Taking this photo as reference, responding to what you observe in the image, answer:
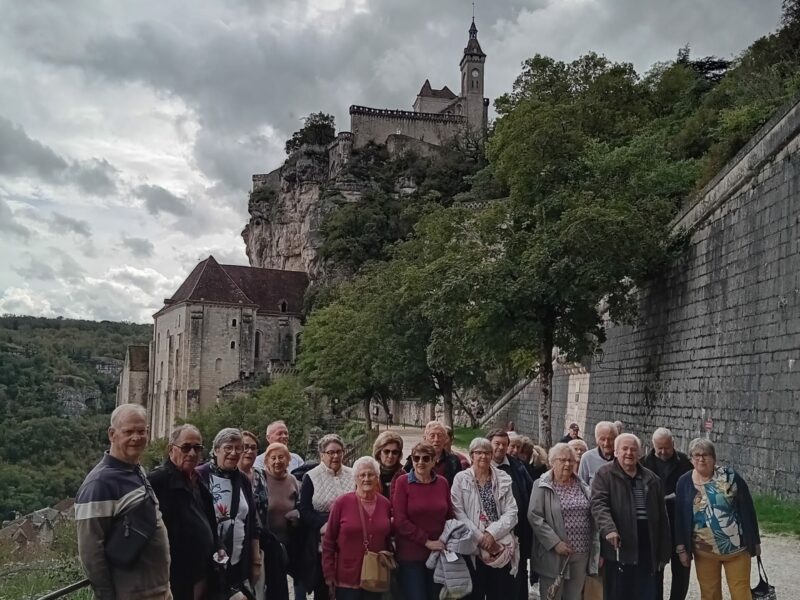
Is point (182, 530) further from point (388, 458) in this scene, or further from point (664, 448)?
point (664, 448)

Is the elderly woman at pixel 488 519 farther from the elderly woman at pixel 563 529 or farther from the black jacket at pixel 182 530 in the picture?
the black jacket at pixel 182 530

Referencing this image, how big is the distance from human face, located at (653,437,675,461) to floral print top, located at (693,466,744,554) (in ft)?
2.73

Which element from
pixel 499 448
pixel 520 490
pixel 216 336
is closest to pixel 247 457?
pixel 499 448

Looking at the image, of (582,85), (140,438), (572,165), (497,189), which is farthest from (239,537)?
(497,189)

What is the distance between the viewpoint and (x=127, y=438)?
14.8ft

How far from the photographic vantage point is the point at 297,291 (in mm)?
74688

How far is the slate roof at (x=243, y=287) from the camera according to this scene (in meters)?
67.4

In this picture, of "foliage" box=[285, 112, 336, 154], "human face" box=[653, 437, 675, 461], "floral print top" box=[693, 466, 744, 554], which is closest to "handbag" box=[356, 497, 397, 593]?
"floral print top" box=[693, 466, 744, 554]

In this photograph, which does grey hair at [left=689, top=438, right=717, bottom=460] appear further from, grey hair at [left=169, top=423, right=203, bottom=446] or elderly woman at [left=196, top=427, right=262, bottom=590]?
grey hair at [left=169, top=423, right=203, bottom=446]

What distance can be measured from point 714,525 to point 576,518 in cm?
104

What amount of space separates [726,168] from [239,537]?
12517 millimetres

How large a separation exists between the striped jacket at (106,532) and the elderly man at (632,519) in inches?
136

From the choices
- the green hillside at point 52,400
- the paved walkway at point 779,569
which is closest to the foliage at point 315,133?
the green hillside at point 52,400

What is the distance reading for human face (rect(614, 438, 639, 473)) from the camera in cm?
630
